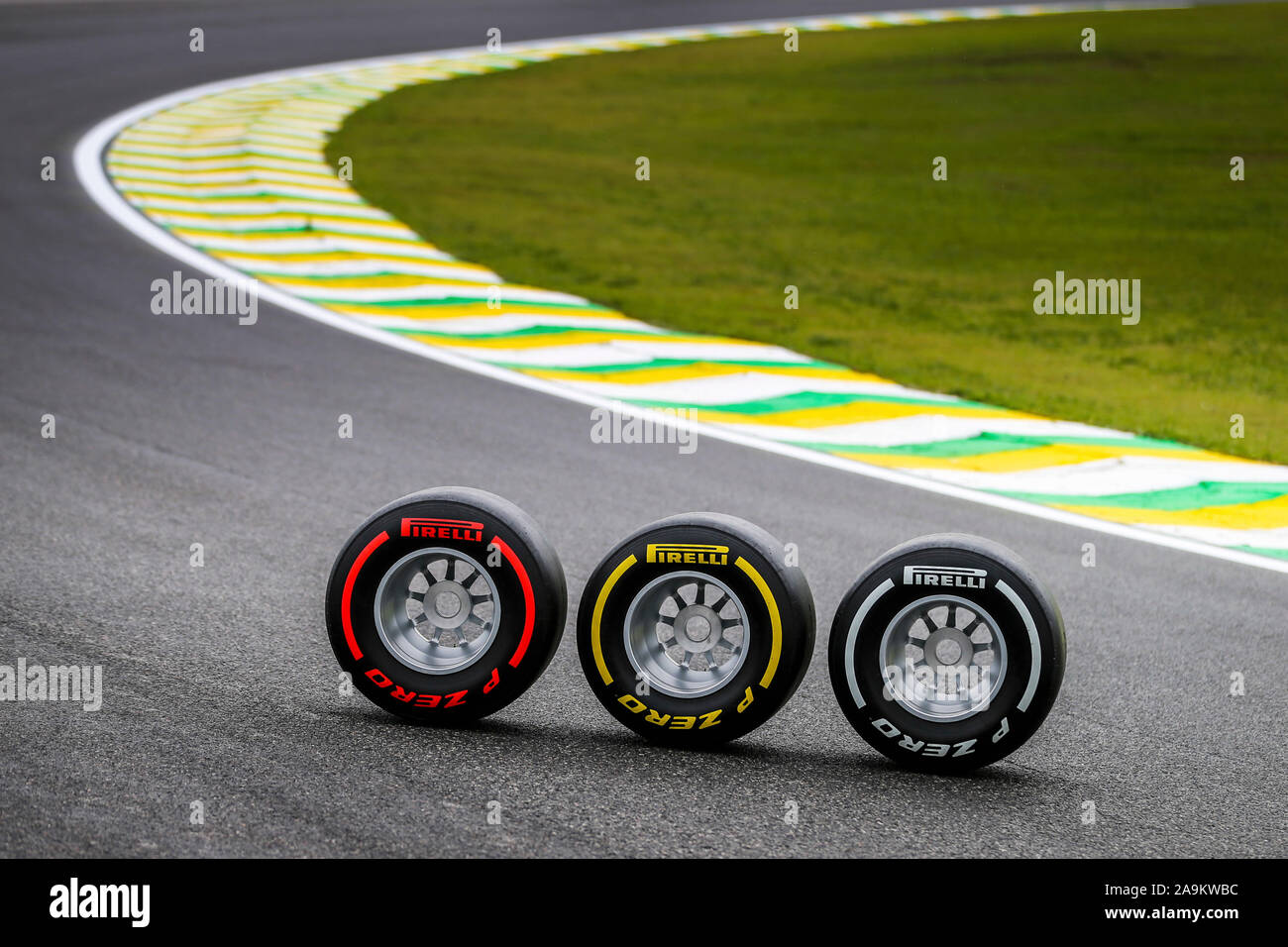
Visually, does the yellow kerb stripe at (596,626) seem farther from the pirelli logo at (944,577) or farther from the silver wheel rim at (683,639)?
the pirelli logo at (944,577)

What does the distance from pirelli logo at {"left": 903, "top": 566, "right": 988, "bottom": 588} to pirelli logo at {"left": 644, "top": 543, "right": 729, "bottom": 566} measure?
0.59 metres

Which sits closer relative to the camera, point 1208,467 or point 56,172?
point 1208,467

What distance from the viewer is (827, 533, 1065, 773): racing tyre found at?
190 inches

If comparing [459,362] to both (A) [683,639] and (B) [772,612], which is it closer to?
(A) [683,639]

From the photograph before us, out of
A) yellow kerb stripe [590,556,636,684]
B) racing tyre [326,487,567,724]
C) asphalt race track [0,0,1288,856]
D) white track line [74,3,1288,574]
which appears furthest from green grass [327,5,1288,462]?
racing tyre [326,487,567,724]

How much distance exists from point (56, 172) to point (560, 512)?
418 inches

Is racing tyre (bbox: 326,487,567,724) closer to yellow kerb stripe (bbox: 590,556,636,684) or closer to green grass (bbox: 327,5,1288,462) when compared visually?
yellow kerb stripe (bbox: 590,556,636,684)

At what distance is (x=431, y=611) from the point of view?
209 inches

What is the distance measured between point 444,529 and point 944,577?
167 cm

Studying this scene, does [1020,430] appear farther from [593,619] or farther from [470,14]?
[470,14]

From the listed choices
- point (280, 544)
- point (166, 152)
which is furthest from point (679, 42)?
point (280, 544)

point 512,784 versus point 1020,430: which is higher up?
point 1020,430

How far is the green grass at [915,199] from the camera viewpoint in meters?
11.4
